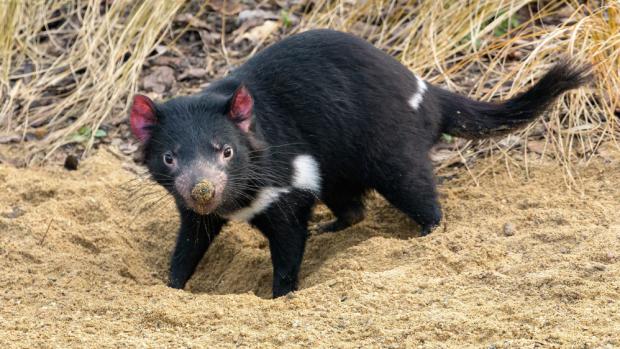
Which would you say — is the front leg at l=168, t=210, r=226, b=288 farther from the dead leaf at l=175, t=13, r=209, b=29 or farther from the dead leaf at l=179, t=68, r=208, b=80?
the dead leaf at l=175, t=13, r=209, b=29

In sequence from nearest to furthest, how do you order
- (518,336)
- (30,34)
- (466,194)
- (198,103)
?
(518,336), (198,103), (466,194), (30,34)

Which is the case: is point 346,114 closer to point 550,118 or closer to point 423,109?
point 423,109

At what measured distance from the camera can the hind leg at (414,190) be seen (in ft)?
15.0

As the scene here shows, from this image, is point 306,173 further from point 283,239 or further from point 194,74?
point 194,74

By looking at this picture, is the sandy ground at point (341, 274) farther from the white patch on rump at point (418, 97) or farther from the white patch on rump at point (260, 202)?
the white patch on rump at point (418, 97)

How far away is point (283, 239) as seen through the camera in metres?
4.32

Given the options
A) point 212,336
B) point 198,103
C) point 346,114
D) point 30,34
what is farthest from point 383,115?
point 30,34

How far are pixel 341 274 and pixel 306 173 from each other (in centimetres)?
75

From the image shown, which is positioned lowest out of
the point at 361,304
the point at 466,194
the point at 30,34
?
the point at 30,34

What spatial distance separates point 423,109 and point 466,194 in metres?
0.70

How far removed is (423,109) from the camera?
4.64 metres

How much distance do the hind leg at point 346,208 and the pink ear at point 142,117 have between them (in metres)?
1.22

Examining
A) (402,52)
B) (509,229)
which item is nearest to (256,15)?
(402,52)

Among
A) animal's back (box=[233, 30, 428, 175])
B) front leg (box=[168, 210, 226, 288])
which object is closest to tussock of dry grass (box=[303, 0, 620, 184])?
animal's back (box=[233, 30, 428, 175])
